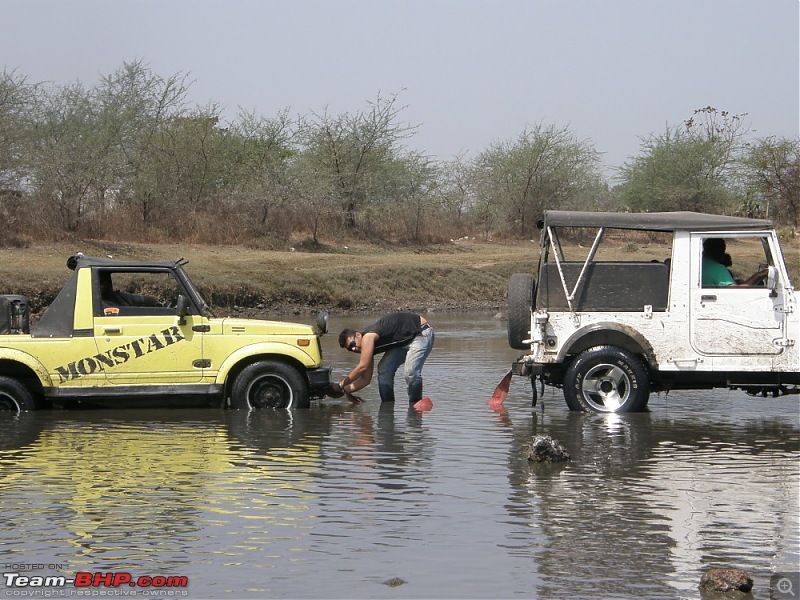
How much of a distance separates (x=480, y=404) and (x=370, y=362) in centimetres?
162

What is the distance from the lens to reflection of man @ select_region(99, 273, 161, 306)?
40.6 feet

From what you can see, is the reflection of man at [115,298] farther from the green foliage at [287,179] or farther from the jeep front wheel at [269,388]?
the green foliage at [287,179]

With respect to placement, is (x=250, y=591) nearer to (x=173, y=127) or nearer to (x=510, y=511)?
(x=510, y=511)

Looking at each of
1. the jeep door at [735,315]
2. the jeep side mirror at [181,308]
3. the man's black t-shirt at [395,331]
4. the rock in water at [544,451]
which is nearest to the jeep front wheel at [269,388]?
the jeep side mirror at [181,308]

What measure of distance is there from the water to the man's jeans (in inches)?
11.2

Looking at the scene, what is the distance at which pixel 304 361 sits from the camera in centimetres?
1249

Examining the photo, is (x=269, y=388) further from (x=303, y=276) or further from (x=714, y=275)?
(x=303, y=276)

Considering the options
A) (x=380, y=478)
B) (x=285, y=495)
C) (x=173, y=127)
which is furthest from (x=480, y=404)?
(x=173, y=127)

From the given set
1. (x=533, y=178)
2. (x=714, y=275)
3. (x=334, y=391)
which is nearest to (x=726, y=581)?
(x=714, y=275)

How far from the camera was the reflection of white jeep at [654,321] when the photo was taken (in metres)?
12.1

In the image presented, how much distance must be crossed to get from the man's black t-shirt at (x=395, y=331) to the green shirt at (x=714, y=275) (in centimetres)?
318

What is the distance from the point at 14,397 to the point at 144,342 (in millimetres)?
1496

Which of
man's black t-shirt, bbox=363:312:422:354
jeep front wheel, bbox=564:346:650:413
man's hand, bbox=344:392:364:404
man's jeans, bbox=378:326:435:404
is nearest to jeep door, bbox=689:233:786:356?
jeep front wheel, bbox=564:346:650:413

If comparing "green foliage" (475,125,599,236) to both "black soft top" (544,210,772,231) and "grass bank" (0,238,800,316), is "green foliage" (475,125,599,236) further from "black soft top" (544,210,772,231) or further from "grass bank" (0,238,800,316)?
"black soft top" (544,210,772,231)
